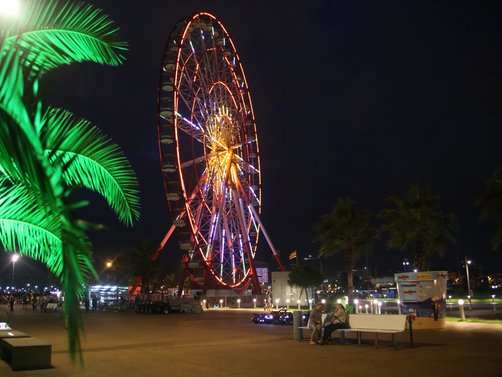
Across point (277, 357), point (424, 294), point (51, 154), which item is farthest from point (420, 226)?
point (51, 154)

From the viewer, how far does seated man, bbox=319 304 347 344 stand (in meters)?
15.2

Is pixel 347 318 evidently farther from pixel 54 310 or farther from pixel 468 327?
pixel 54 310

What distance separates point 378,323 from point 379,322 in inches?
1.6

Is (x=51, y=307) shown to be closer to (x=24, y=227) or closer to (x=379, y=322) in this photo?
(x=379, y=322)

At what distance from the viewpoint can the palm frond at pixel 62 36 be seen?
374cm

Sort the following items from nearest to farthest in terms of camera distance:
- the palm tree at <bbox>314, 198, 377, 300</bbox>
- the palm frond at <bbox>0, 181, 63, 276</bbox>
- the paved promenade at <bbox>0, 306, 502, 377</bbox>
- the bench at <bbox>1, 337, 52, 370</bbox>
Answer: the palm frond at <bbox>0, 181, 63, 276</bbox> → the paved promenade at <bbox>0, 306, 502, 377</bbox> → the bench at <bbox>1, 337, 52, 370</bbox> → the palm tree at <bbox>314, 198, 377, 300</bbox>

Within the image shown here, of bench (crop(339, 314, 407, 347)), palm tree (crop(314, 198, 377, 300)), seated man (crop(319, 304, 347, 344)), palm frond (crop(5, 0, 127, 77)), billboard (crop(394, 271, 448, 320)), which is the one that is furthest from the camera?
palm tree (crop(314, 198, 377, 300))

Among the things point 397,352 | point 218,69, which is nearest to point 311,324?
point 397,352

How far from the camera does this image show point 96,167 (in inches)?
190

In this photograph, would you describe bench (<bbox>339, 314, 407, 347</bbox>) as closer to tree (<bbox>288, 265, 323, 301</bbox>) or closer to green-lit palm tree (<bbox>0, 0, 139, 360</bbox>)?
green-lit palm tree (<bbox>0, 0, 139, 360</bbox>)

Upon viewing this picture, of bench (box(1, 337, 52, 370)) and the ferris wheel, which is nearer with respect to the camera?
bench (box(1, 337, 52, 370))

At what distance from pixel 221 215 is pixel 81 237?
3771cm

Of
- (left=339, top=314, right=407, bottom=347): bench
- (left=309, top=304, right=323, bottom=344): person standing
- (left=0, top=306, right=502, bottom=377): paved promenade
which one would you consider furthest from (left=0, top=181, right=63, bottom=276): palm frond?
(left=309, top=304, right=323, bottom=344): person standing

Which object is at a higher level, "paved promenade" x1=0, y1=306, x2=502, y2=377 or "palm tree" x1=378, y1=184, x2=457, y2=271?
"palm tree" x1=378, y1=184, x2=457, y2=271
